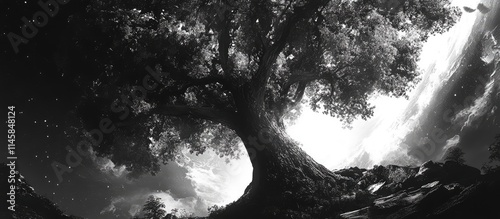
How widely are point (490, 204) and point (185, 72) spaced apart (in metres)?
13.4

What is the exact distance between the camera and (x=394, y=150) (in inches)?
2504

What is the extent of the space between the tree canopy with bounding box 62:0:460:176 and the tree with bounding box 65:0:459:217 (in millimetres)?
61

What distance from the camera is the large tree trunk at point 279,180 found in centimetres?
1206

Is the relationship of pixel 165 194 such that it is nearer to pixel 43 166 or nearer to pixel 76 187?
pixel 76 187

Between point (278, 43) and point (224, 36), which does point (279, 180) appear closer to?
point (278, 43)

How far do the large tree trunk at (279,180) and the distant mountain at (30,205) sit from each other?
23.5 ft

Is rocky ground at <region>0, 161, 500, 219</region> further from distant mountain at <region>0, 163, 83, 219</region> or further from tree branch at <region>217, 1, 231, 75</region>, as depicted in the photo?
tree branch at <region>217, 1, 231, 75</region>

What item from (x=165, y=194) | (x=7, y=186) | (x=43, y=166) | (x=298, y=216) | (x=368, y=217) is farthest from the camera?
(x=165, y=194)

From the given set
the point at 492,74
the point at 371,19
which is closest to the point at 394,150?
the point at 492,74

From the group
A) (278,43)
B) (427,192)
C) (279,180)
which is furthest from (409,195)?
(278,43)

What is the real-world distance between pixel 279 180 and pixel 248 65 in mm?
7360

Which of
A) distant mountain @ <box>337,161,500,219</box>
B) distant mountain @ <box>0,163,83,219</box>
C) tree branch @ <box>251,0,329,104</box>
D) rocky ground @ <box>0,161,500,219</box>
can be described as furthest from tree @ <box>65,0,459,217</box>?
distant mountain @ <box>0,163,83,219</box>

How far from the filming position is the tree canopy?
13.8 meters

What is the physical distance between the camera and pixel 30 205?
12438 mm
